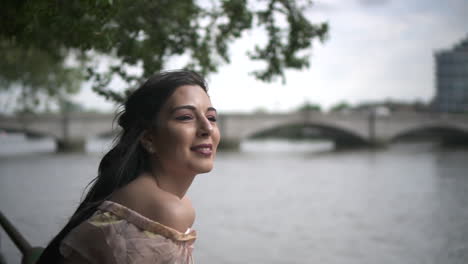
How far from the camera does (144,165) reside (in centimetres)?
168

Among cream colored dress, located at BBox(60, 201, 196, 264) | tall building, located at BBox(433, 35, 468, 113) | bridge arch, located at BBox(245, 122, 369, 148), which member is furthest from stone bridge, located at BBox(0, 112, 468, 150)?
cream colored dress, located at BBox(60, 201, 196, 264)

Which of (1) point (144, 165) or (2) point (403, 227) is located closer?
(1) point (144, 165)

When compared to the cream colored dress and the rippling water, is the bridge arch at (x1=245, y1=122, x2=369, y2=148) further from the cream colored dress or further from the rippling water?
the cream colored dress

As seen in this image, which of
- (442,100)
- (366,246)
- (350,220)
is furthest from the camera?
(442,100)

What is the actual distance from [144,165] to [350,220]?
28.8 ft

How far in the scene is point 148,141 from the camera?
165 cm

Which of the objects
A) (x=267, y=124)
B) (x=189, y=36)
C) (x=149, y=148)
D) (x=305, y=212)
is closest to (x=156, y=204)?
(x=149, y=148)

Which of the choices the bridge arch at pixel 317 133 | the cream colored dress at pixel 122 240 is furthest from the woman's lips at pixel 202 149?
the bridge arch at pixel 317 133

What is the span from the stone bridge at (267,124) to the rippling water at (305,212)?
512 inches

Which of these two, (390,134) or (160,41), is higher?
(160,41)

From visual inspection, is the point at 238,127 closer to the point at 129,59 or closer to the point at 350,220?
the point at 350,220

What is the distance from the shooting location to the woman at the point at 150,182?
147 centimetres

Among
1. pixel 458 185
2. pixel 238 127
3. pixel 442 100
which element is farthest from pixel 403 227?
pixel 442 100

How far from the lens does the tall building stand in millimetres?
63156
